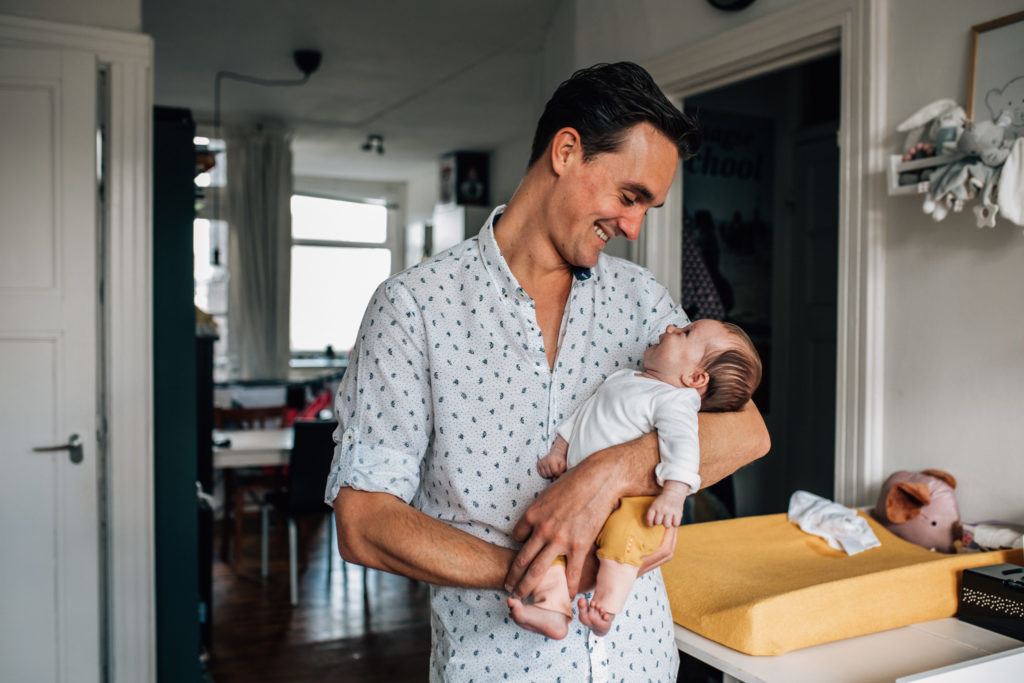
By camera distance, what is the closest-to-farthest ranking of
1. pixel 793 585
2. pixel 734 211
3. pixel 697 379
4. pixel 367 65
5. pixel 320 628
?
pixel 697 379, pixel 793 585, pixel 320 628, pixel 734 211, pixel 367 65

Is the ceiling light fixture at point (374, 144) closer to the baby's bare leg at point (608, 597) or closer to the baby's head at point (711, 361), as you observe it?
the baby's head at point (711, 361)

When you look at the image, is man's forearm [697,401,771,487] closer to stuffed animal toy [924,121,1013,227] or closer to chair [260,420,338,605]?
stuffed animal toy [924,121,1013,227]

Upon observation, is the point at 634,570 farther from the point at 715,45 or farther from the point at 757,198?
the point at 757,198

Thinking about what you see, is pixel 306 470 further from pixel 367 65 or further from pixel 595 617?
pixel 595 617

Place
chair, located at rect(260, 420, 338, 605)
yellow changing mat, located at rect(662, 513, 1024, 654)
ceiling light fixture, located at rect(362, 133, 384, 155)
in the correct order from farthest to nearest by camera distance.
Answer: ceiling light fixture, located at rect(362, 133, 384, 155), chair, located at rect(260, 420, 338, 605), yellow changing mat, located at rect(662, 513, 1024, 654)

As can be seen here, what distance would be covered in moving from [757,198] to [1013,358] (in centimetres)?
246

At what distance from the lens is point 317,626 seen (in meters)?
4.11

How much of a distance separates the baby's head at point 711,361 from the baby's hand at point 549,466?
24cm

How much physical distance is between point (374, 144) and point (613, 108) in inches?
273

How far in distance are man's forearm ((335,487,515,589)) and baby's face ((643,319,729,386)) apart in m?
0.41

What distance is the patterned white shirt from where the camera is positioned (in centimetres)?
112

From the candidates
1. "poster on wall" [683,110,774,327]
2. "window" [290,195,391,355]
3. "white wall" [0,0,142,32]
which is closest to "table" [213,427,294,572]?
"white wall" [0,0,142,32]

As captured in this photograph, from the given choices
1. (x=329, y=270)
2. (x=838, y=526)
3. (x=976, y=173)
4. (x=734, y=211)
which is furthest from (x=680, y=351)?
(x=329, y=270)

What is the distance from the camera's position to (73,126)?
8.87 ft
